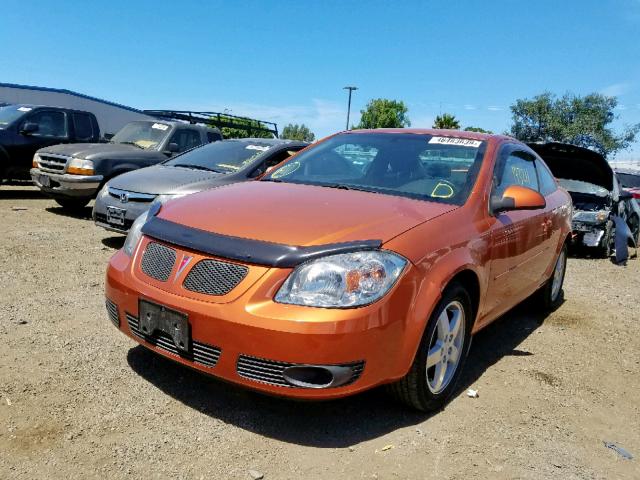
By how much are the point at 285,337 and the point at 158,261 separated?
0.83 metres

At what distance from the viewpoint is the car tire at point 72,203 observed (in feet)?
27.6

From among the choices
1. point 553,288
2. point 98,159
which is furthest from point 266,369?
point 98,159

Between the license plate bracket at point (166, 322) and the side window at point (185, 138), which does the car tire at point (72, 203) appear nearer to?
the side window at point (185, 138)

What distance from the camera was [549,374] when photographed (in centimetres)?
363

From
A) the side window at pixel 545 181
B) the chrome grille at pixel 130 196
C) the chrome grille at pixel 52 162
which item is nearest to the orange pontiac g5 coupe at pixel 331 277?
the side window at pixel 545 181

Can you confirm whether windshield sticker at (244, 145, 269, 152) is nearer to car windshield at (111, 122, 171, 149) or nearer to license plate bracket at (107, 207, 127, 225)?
license plate bracket at (107, 207, 127, 225)

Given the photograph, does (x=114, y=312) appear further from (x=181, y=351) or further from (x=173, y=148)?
(x=173, y=148)

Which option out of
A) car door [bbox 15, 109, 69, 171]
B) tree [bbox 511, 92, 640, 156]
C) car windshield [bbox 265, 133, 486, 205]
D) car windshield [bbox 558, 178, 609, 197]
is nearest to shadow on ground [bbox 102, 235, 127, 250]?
car windshield [bbox 265, 133, 486, 205]

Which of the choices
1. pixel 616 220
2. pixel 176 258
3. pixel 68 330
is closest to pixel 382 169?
pixel 176 258

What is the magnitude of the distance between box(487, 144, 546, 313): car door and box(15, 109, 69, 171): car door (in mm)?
8877

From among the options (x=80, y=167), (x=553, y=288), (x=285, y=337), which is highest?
(x=80, y=167)

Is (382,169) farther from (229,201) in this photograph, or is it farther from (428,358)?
(428,358)

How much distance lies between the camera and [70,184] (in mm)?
7879

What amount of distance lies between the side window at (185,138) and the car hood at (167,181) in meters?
2.53
